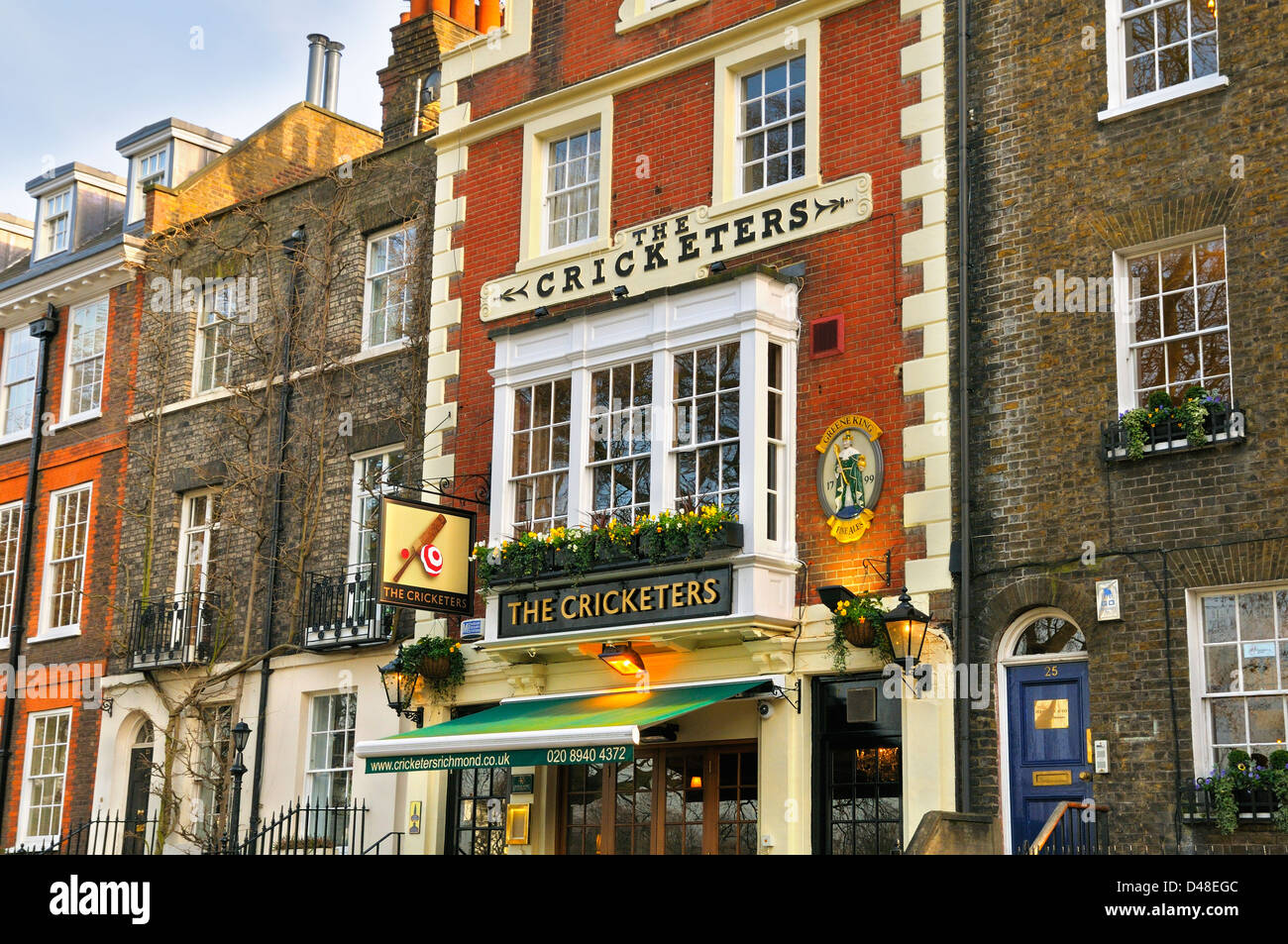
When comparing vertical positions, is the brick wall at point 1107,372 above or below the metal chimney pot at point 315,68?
below

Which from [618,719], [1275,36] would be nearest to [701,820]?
[618,719]

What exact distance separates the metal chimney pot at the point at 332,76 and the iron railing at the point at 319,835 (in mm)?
13484

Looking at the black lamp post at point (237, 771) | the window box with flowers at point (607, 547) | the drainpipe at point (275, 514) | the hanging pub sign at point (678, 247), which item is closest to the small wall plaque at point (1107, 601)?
the window box with flowers at point (607, 547)

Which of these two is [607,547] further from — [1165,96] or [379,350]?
[1165,96]

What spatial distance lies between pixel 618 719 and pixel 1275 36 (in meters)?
7.90

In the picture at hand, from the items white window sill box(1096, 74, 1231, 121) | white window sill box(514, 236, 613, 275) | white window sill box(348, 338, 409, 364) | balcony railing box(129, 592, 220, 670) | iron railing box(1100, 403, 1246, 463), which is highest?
white window sill box(514, 236, 613, 275)

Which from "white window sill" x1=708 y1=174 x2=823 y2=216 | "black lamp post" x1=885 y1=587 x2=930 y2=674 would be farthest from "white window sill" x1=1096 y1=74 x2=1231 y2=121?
"black lamp post" x1=885 y1=587 x2=930 y2=674

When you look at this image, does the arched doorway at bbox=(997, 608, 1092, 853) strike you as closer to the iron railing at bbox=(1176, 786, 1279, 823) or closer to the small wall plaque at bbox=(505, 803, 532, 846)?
the iron railing at bbox=(1176, 786, 1279, 823)

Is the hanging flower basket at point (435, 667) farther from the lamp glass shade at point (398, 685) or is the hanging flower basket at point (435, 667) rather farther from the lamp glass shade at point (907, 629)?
the lamp glass shade at point (907, 629)

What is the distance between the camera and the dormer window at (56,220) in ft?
84.9

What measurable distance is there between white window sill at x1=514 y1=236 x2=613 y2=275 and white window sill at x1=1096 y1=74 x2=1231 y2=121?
5664 millimetres

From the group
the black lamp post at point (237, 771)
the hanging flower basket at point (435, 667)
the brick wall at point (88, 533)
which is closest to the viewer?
the hanging flower basket at point (435, 667)

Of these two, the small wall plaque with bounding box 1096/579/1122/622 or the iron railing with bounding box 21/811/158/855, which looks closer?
the small wall plaque with bounding box 1096/579/1122/622

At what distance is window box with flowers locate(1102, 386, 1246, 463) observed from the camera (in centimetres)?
1166
